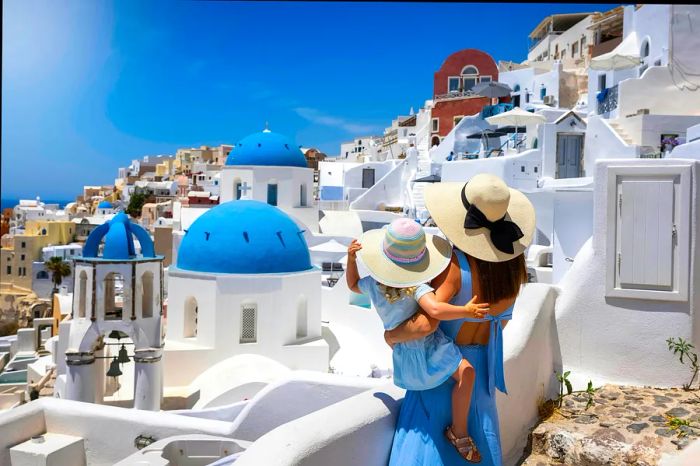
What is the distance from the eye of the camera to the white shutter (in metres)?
5.32

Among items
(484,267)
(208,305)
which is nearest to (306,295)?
→ (208,305)

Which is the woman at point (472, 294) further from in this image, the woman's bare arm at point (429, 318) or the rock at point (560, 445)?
the rock at point (560, 445)

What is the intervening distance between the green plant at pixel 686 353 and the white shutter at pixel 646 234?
0.48m

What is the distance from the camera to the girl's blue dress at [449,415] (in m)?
3.11

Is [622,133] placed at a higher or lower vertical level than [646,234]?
higher

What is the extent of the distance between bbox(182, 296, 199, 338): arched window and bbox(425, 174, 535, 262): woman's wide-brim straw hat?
28.8 ft

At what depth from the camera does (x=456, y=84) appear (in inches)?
1478

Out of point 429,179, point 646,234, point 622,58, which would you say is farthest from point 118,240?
point 429,179

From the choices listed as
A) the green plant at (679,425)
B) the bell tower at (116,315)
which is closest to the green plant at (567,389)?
the green plant at (679,425)

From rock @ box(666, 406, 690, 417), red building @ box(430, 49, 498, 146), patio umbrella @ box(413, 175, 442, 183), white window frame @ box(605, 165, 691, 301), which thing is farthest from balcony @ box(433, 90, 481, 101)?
rock @ box(666, 406, 690, 417)

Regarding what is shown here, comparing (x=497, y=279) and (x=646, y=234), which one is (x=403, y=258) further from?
(x=646, y=234)

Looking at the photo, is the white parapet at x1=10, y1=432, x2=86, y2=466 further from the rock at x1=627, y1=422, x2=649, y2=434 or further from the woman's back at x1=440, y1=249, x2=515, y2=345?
the rock at x1=627, y1=422, x2=649, y2=434

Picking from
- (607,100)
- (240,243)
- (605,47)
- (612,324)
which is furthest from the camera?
(605,47)

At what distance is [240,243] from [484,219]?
855 centimetres
